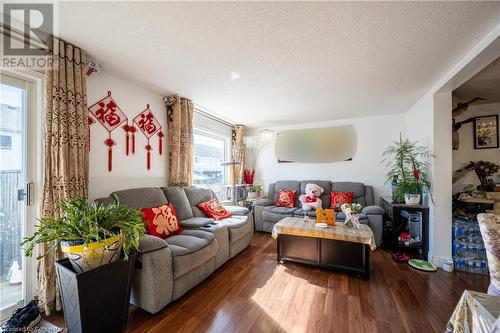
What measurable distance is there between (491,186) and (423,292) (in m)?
1.99

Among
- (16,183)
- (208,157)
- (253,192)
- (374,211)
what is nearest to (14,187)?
(16,183)

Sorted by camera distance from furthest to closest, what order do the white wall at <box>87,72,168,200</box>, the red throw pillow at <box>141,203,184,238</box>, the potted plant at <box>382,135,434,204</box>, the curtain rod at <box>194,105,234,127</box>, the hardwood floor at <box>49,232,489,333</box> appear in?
the curtain rod at <box>194,105,234,127</box> → the potted plant at <box>382,135,434,204</box> → the white wall at <box>87,72,168,200</box> → the red throw pillow at <box>141,203,184,238</box> → the hardwood floor at <box>49,232,489,333</box>

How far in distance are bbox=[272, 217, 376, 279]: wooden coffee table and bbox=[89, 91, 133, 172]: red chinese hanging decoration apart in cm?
224

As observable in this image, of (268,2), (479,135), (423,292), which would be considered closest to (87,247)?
(268,2)

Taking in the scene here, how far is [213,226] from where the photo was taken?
2.40 metres

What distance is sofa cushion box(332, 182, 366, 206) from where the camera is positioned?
11.9 ft

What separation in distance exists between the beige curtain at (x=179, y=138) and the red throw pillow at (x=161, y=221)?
778 mm

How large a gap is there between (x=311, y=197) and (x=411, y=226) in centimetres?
150

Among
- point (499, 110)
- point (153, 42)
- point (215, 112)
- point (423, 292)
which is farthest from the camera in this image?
point (215, 112)

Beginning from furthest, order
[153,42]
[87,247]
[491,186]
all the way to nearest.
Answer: [491,186]
[153,42]
[87,247]

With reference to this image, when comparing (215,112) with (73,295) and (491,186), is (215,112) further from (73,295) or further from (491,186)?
(491,186)

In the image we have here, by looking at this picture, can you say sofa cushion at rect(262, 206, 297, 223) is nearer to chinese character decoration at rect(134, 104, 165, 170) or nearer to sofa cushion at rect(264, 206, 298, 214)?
sofa cushion at rect(264, 206, 298, 214)

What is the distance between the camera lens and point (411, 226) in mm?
2945

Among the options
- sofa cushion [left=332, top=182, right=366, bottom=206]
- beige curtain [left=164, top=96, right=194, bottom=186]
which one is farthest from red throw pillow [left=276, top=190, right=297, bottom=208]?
beige curtain [left=164, top=96, right=194, bottom=186]
